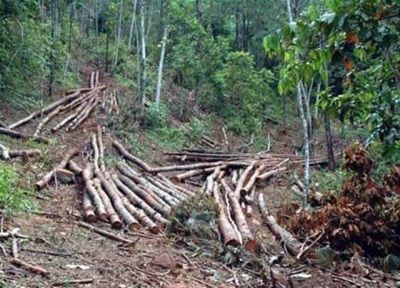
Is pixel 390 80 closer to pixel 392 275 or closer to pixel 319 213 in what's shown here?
pixel 392 275

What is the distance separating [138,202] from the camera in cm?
780

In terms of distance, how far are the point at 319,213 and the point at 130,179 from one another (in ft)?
12.1

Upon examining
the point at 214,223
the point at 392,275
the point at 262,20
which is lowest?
the point at 392,275

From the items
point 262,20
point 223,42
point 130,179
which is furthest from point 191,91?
point 130,179

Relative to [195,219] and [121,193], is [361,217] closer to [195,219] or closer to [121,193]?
[195,219]

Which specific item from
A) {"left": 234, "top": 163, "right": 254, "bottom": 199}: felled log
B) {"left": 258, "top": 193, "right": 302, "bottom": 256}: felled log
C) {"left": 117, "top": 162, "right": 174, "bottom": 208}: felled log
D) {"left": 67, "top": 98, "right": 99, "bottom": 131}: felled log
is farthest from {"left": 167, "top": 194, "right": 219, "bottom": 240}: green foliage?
{"left": 67, "top": 98, "right": 99, "bottom": 131}: felled log

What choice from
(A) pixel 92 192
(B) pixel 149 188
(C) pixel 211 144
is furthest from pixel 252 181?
(C) pixel 211 144

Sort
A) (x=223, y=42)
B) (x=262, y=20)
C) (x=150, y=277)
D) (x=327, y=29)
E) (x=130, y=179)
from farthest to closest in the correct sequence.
A: 1. (x=262, y=20)
2. (x=223, y=42)
3. (x=130, y=179)
4. (x=150, y=277)
5. (x=327, y=29)

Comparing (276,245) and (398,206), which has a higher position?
(398,206)

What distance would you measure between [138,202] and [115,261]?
2.48 m

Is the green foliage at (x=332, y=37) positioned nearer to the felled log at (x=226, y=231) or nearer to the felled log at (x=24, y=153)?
the felled log at (x=226, y=231)

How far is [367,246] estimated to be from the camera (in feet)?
22.7

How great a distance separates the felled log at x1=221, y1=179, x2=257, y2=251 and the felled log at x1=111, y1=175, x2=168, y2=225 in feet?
3.56

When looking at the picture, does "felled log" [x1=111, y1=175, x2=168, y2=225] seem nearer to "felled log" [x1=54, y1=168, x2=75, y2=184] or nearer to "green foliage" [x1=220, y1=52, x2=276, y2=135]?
"felled log" [x1=54, y1=168, x2=75, y2=184]
